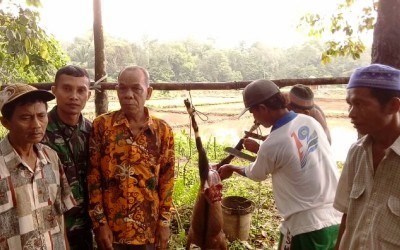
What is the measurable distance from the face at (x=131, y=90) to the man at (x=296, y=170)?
70 centimetres

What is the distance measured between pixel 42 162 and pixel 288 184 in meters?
1.52

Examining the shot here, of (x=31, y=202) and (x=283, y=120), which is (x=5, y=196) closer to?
(x=31, y=202)

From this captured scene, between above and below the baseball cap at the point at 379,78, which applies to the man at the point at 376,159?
below

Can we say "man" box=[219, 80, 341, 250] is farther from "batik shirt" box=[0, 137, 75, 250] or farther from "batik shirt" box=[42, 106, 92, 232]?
"batik shirt" box=[0, 137, 75, 250]

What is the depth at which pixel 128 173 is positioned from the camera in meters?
2.24

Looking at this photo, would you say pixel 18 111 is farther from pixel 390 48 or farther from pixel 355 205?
pixel 390 48

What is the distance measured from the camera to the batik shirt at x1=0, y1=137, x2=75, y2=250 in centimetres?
171

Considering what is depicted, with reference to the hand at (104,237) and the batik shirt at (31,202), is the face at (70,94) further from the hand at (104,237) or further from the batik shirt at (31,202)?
the hand at (104,237)

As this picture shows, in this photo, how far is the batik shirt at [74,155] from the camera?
2.21 meters

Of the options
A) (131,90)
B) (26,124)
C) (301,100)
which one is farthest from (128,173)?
(301,100)

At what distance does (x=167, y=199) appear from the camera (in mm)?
2398

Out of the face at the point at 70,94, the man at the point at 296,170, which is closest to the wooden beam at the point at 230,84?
the man at the point at 296,170

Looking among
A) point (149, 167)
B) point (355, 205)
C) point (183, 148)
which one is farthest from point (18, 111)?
point (183, 148)

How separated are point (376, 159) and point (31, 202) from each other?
1.73 m
